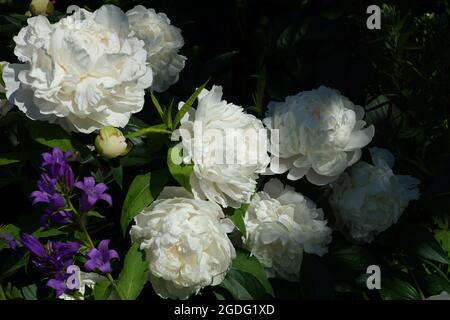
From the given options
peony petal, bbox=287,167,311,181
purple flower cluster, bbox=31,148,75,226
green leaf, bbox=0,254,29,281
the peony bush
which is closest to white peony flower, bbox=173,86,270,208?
the peony bush

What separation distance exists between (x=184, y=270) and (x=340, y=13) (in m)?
0.80

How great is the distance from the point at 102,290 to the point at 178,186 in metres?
0.25

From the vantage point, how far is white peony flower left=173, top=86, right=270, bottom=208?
4.14ft

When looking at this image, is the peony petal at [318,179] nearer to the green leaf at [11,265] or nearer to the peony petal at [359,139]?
the peony petal at [359,139]

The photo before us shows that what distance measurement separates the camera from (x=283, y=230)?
1.37 m

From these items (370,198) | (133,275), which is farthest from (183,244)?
(370,198)

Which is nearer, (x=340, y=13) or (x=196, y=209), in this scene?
(x=196, y=209)

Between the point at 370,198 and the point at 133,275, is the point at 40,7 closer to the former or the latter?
the point at 133,275

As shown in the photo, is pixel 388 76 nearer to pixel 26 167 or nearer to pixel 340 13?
pixel 340 13

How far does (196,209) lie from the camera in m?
1.27

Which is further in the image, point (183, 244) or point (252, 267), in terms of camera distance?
point (252, 267)
